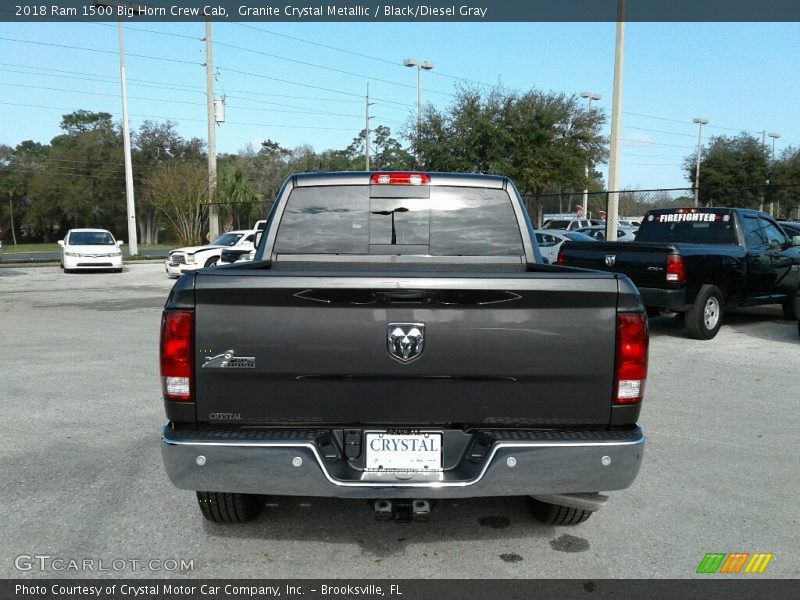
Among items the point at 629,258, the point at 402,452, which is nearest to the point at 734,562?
the point at 402,452

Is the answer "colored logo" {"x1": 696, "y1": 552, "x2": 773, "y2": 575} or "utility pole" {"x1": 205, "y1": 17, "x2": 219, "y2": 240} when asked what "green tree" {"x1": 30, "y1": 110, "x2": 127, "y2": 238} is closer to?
"utility pole" {"x1": 205, "y1": 17, "x2": 219, "y2": 240}

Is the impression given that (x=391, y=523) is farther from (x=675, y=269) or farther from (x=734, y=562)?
(x=675, y=269)

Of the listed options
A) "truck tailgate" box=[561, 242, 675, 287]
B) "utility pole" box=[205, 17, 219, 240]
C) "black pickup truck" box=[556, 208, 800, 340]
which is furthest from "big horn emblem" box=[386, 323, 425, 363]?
"utility pole" box=[205, 17, 219, 240]

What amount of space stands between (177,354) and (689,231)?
10027mm

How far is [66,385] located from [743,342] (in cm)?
914

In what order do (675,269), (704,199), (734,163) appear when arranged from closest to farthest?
(675,269) < (704,199) < (734,163)

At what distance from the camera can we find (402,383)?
3.14 metres

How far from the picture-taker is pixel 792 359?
29.9 ft

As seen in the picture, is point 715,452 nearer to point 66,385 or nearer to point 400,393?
point 400,393

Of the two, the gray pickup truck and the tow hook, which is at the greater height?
the gray pickup truck

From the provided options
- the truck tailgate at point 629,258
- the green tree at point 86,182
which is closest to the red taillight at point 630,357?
the truck tailgate at point 629,258

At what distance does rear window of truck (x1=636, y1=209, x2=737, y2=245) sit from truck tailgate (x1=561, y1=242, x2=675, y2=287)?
4.09ft

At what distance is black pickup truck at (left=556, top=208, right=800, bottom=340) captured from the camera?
9875 millimetres
